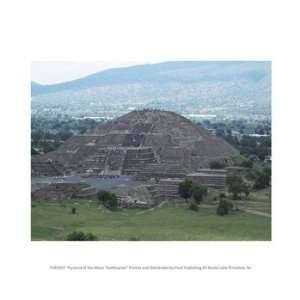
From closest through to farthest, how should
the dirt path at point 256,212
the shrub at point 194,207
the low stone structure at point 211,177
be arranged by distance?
the dirt path at point 256,212
the shrub at point 194,207
the low stone structure at point 211,177

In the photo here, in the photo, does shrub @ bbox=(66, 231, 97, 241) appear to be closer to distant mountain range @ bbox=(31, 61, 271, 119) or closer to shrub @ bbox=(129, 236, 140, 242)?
shrub @ bbox=(129, 236, 140, 242)

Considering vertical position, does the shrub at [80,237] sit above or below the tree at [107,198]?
below

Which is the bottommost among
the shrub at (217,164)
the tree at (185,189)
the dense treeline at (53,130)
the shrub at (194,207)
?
the shrub at (194,207)

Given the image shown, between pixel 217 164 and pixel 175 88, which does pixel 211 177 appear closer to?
pixel 217 164

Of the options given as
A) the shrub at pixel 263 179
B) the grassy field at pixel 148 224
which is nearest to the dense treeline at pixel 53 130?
the grassy field at pixel 148 224

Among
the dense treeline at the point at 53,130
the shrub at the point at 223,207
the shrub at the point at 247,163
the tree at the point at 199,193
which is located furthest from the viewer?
the shrub at the point at 247,163

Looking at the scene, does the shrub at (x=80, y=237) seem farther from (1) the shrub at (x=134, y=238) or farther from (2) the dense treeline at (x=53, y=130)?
(2) the dense treeline at (x=53, y=130)

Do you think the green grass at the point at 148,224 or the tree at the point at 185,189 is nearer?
the green grass at the point at 148,224

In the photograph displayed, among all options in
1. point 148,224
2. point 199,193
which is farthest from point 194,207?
point 148,224
